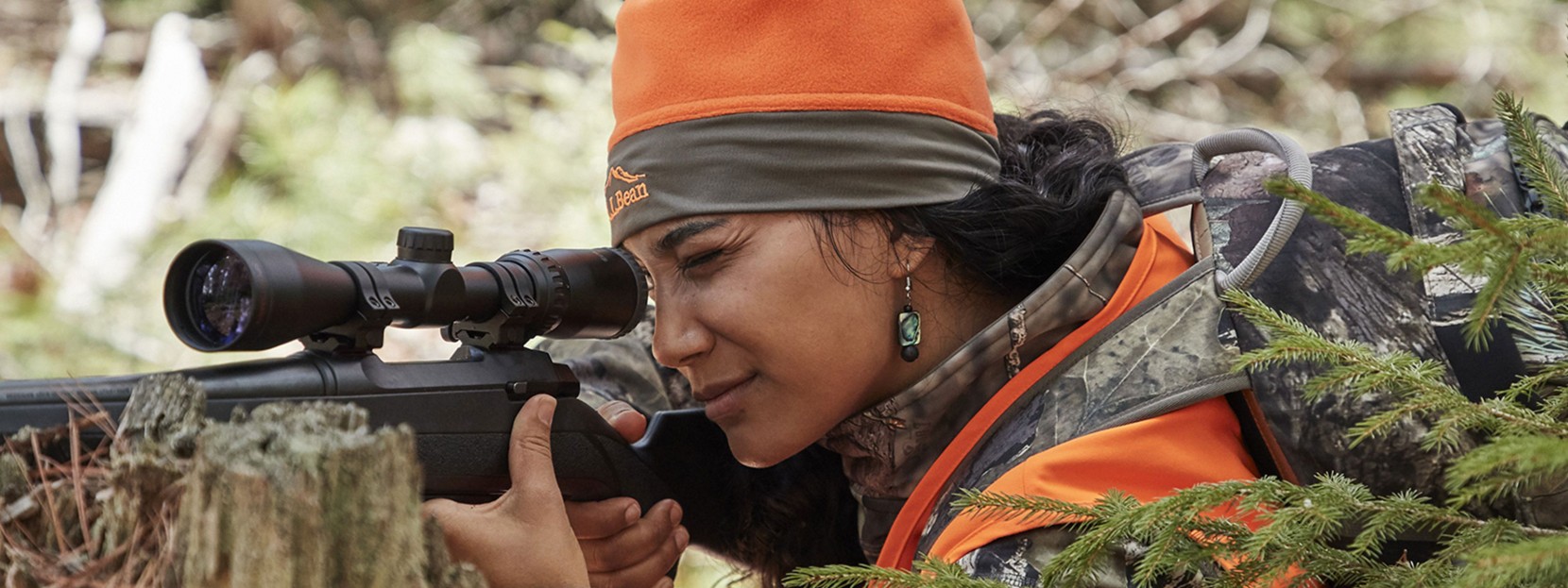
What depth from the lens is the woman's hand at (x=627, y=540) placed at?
2006 millimetres

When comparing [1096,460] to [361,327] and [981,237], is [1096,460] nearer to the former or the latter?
[981,237]

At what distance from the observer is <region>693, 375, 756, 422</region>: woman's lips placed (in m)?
2.05

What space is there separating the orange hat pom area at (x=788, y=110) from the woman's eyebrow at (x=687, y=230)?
0.02 m

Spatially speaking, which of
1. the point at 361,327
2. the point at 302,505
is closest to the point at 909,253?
the point at 361,327

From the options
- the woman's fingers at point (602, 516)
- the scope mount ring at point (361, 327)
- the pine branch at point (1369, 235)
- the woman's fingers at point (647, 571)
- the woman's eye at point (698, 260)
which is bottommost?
the woman's fingers at point (647, 571)

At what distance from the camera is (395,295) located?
169 cm

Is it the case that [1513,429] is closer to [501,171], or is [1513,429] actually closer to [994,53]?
[501,171]

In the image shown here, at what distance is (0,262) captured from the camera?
16.8ft

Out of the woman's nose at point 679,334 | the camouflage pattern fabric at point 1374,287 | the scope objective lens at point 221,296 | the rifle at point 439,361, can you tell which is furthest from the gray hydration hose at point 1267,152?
the scope objective lens at point 221,296

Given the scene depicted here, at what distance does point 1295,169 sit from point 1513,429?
66cm

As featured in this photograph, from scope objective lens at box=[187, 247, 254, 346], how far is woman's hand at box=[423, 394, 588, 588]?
0.97 ft

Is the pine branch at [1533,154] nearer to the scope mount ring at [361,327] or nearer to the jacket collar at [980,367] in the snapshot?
the jacket collar at [980,367]

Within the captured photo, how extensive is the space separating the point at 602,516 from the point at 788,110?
65 centimetres

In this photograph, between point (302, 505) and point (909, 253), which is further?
point (909, 253)
